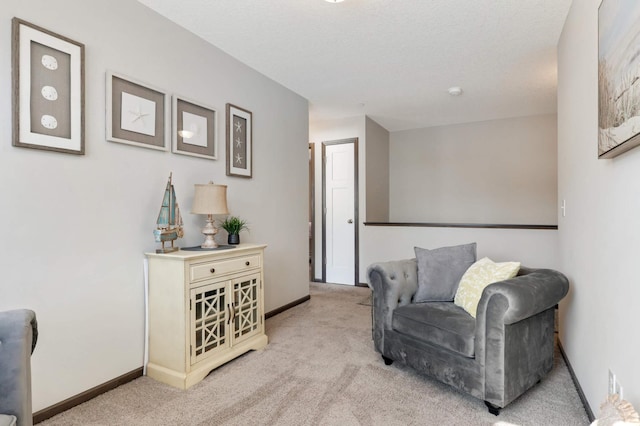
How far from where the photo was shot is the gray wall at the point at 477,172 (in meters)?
5.00

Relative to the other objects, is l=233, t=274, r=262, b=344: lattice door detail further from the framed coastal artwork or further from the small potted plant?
the framed coastal artwork

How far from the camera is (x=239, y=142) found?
317 cm

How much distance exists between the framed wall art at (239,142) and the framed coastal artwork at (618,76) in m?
2.52

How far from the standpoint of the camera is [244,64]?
10.6 ft

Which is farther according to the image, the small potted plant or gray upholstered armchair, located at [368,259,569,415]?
the small potted plant

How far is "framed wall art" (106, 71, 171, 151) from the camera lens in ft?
7.04

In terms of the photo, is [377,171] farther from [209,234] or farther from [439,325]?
[439,325]

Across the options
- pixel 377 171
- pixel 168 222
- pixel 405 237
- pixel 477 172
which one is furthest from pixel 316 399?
pixel 477 172

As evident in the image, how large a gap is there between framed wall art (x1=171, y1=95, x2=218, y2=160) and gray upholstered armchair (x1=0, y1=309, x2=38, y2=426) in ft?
5.11

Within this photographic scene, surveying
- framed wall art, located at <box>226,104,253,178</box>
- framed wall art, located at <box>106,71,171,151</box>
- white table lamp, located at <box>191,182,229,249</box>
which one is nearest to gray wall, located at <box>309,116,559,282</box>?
framed wall art, located at <box>226,104,253,178</box>

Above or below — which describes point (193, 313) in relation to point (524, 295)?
below

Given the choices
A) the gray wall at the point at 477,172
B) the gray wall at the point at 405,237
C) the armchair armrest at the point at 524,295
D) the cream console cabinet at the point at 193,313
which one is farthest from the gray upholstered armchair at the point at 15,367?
the gray wall at the point at 477,172

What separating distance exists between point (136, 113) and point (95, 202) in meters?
0.64

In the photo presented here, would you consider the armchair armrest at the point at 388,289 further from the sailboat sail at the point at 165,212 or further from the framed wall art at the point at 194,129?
the framed wall art at the point at 194,129
